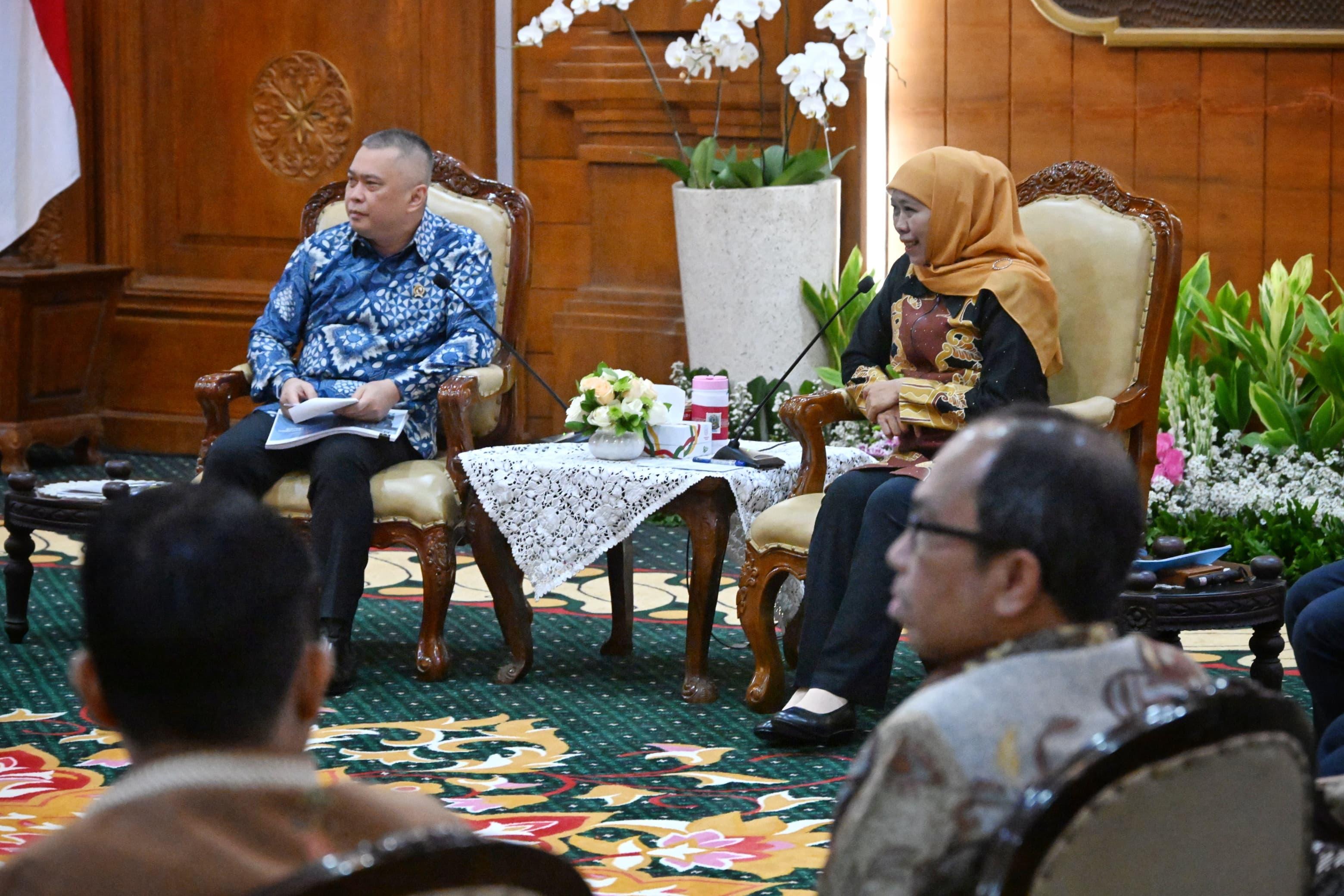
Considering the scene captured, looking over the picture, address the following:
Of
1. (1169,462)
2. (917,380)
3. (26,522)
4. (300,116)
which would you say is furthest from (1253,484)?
(300,116)

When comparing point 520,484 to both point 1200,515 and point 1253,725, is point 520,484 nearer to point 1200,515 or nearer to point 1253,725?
point 1200,515

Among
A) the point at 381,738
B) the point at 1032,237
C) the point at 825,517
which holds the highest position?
the point at 1032,237

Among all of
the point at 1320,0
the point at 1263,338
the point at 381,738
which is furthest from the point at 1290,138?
the point at 381,738

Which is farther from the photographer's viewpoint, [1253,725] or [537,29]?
[537,29]

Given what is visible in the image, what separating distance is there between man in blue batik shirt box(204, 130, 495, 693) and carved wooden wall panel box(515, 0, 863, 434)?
1.75m

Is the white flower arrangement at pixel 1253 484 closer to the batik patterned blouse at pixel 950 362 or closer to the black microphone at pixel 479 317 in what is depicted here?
the batik patterned blouse at pixel 950 362

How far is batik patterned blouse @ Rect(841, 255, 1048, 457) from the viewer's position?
350cm

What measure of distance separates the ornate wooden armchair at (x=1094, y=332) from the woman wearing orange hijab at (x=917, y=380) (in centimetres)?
15

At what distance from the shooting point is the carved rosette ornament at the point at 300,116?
20.9 feet

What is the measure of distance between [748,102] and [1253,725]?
186 inches

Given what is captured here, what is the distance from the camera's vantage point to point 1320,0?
5.29 metres

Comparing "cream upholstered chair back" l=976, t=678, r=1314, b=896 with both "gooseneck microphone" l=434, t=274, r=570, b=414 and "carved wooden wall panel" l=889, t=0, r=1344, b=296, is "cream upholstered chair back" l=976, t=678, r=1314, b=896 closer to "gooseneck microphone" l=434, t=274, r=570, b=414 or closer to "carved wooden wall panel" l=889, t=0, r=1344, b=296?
"gooseneck microphone" l=434, t=274, r=570, b=414

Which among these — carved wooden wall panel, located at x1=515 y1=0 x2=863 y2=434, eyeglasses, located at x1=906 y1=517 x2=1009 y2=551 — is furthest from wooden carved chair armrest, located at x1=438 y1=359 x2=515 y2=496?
eyeglasses, located at x1=906 y1=517 x2=1009 y2=551

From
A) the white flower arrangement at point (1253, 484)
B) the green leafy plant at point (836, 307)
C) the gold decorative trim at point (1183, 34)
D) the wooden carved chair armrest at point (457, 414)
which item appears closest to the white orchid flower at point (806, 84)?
the green leafy plant at point (836, 307)
